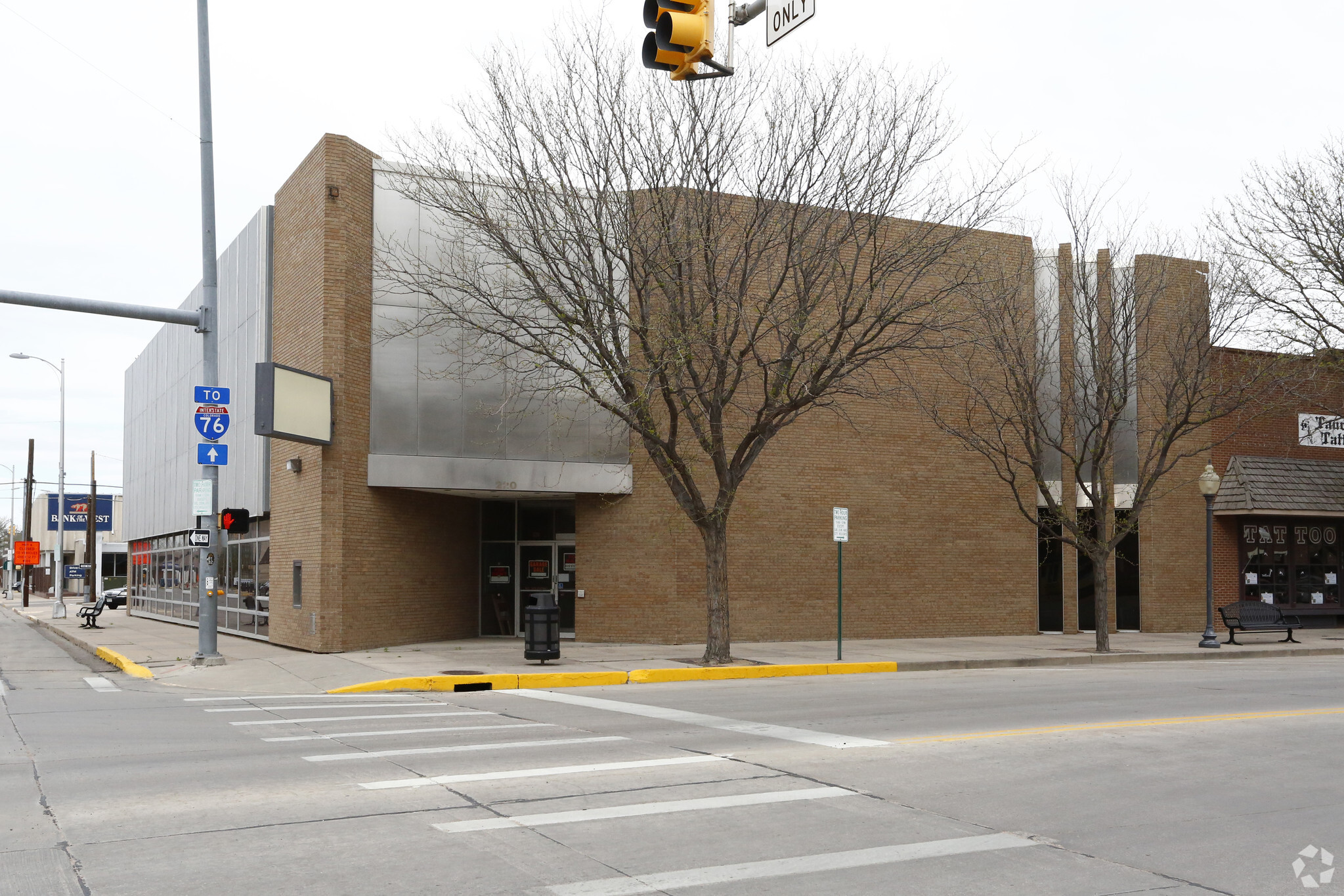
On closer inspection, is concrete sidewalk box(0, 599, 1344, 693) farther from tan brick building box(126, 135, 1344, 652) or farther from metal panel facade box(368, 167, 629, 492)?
metal panel facade box(368, 167, 629, 492)

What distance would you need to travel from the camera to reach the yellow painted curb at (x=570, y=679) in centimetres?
1686

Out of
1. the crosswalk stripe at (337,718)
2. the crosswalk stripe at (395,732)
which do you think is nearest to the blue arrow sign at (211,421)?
the crosswalk stripe at (337,718)

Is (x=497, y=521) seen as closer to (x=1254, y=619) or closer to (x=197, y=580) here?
(x=197, y=580)

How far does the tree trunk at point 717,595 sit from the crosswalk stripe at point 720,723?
393 centimetres

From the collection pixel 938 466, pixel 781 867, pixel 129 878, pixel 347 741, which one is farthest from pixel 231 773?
pixel 938 466

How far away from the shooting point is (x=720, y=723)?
12.2 meters

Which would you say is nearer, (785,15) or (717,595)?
(785,15)

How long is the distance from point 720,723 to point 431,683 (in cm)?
596

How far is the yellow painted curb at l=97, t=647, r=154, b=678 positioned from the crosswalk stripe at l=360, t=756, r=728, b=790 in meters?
11.7

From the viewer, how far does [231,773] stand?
9023mm

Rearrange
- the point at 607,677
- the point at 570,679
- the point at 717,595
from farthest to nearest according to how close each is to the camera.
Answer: the point at 717,595, the point at 607,677, the point at 570,679

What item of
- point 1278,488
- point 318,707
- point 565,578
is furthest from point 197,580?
point 1278,488

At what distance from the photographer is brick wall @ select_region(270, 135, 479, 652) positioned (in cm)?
2078

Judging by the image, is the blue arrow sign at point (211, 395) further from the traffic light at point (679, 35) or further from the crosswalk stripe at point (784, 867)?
the crosswalk stripe at point (784, 867)
